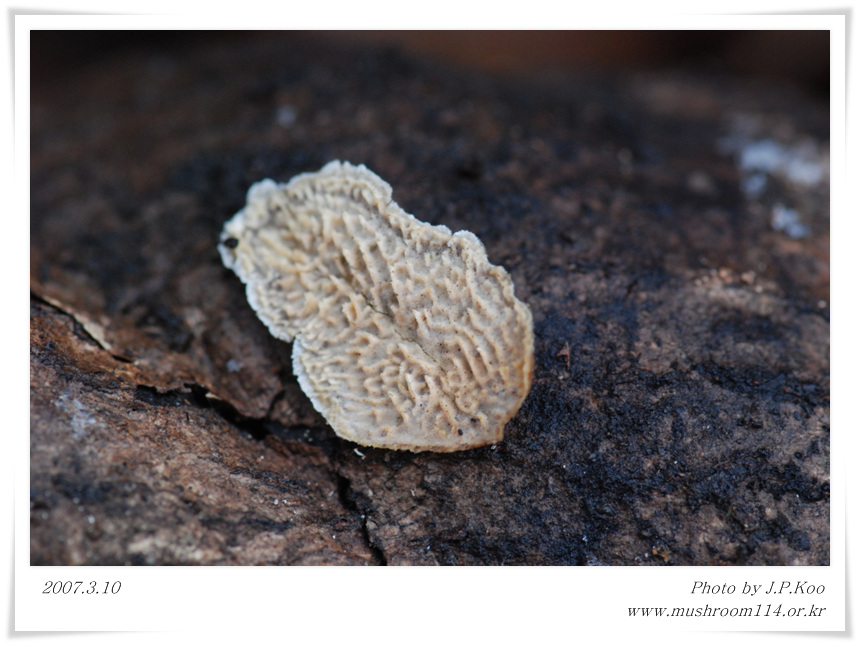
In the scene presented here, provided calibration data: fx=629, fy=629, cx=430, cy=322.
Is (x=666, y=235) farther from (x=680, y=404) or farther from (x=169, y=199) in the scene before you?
(x=169, y=199)

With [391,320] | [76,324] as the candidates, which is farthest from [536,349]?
[76,324]

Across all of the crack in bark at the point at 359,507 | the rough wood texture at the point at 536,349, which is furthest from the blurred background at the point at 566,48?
the crack in bark at the point at 359,507

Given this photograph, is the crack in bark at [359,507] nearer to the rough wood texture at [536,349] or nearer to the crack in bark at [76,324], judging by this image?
the rough wood texture at [536,349]

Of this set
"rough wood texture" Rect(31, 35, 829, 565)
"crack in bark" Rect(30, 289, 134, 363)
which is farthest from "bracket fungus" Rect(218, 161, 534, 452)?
"crack in bark" Rect(30, 289, 134, 363)

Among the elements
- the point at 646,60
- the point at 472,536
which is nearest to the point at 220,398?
the point at 472,536

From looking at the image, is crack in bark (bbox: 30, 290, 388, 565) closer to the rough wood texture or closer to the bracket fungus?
the rough wood texture
